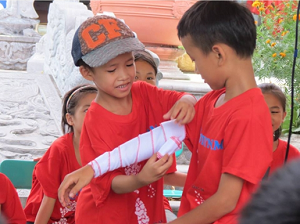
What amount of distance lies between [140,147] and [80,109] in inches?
35.0

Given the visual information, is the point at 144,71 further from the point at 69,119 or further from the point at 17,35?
the point at 17,35

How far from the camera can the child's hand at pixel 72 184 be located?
1.42m

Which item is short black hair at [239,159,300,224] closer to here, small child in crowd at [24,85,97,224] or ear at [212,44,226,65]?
ear at [212,44,226,65]

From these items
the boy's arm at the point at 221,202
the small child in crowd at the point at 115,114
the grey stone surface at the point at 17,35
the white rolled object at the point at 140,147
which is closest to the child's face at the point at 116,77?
the small child in crowd at the point at 115,114

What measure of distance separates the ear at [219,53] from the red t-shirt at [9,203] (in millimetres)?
1109

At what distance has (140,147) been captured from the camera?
1568 mm

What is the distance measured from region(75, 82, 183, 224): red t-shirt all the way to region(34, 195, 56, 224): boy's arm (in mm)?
486

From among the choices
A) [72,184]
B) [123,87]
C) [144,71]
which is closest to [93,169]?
[72,184]

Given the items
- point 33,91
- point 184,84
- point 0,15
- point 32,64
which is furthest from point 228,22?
point 0,15

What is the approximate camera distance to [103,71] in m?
1.70

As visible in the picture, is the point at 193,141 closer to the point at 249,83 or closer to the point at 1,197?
the point at 249,83

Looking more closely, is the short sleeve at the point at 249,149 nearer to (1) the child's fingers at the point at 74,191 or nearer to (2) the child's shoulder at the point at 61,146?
(1) the child's fingers at the point at 74,191

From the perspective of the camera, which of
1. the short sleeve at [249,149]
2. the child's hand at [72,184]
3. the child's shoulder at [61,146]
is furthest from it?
the child's shoulder at [61,146]

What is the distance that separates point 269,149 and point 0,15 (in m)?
10.3
